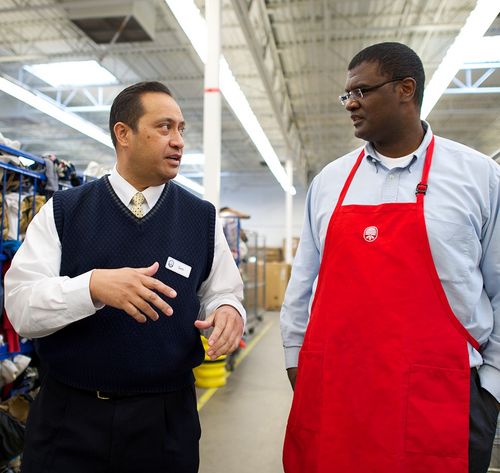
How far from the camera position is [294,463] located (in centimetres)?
138

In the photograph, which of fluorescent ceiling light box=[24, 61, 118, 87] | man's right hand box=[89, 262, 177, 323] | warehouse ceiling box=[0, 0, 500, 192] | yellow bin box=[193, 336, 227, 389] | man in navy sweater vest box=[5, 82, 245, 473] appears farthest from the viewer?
fluorescent ceiling light box=[24, 61, 118, 87]

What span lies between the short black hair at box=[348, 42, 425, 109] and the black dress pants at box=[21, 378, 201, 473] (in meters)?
1.14

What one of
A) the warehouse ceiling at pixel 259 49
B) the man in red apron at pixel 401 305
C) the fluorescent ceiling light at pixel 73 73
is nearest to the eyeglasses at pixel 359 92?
the man in red apron at pixel 401 305

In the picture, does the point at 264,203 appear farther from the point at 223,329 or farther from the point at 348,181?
the point at 223,329

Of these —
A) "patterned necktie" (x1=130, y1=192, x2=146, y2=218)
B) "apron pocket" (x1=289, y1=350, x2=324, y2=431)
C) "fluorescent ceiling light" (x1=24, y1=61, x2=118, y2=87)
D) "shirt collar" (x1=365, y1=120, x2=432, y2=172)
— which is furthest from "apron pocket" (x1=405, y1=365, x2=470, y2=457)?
"fluorescent ceiling light" (x1=24, y1=61, x2=118, y2=87)

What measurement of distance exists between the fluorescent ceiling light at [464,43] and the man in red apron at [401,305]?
2.24m

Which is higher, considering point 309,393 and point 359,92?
point 359,92

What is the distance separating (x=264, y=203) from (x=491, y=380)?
18355 millimetres

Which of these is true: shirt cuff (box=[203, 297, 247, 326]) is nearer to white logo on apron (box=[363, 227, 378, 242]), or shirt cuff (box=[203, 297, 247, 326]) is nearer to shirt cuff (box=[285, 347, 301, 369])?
shirt cuff (box=[285, 347, 301, 369])

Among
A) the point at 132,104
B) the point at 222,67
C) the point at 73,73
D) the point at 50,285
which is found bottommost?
the point at 50,285

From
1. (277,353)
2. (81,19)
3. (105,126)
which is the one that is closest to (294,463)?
(277,353)

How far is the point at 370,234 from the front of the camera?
1275mm

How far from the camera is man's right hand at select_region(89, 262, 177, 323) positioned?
1020 mm

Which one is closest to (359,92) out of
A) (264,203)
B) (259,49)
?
(259,49)
